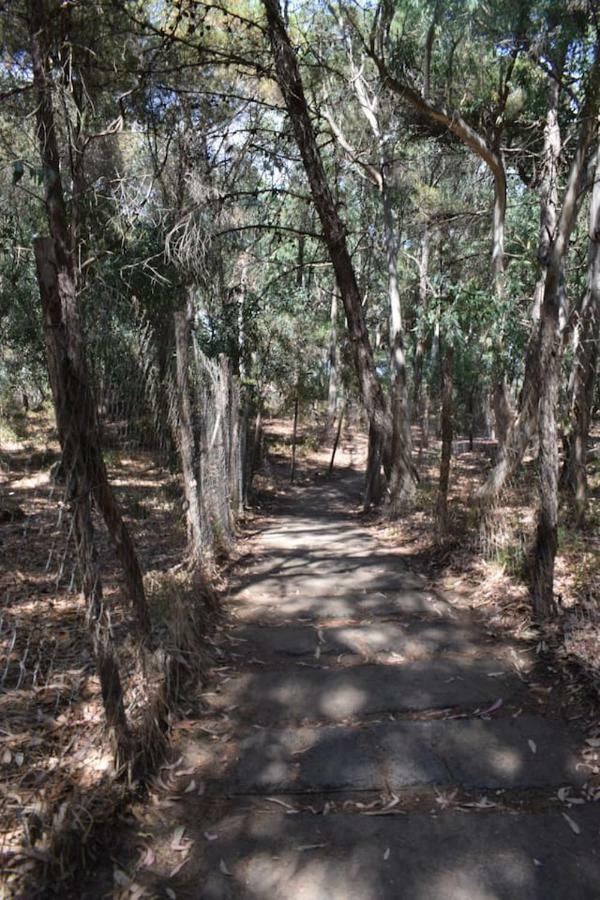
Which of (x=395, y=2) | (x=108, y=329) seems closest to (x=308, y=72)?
(x=395, y=2)

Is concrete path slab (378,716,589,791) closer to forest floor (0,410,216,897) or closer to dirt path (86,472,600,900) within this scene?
dirt path (86,472,600,900)

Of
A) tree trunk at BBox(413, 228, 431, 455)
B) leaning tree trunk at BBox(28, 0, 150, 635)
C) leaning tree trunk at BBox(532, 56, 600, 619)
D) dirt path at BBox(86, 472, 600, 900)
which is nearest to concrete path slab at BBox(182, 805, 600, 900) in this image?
dirt path at BBox(86, 472, 600, 900)

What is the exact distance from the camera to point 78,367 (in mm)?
2883

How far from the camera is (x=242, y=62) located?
6980 millimetres

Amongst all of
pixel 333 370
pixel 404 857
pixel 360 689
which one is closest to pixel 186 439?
pixel 360 689

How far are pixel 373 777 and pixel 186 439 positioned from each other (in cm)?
346

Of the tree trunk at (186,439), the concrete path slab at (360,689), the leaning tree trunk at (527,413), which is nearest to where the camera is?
the concrete path slab at (360,689)

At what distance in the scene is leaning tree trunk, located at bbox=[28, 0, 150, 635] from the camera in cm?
282

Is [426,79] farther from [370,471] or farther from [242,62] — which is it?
[370,471]

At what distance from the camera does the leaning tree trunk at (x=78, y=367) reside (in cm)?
282

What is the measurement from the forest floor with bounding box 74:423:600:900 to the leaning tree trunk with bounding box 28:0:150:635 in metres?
0.91

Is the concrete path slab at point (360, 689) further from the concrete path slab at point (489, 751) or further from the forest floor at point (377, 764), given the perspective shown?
the concrete path slab at point (489, 751)

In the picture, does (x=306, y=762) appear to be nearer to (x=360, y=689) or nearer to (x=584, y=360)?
(x=360, y=689)

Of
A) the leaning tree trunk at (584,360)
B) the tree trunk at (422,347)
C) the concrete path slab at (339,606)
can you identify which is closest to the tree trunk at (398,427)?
the tree trunk at (422,347)
